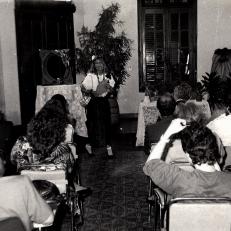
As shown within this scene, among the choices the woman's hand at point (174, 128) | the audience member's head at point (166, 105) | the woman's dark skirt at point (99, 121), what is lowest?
the woman's dark skirt at point (99, 121)

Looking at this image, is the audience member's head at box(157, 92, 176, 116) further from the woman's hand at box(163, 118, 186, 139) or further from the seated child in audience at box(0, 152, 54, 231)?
the seated child in audience at box(0, 152, 54, 231)

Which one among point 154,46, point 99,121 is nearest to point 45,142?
point 99,121

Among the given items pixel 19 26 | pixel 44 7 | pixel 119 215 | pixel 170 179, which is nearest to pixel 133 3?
pixel 44 7

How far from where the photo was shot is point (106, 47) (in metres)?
9.42

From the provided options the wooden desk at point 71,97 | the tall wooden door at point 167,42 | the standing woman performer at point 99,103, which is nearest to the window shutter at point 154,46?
the tall wooden door at point 167,42

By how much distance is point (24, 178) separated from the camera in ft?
7.80

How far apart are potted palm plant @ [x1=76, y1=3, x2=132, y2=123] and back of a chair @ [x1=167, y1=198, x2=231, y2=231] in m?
6.91

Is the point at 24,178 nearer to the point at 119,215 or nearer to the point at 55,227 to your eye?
the point at 55,227

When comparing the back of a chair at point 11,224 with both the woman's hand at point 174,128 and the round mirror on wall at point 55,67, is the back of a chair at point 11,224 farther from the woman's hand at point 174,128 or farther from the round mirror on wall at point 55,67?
the round mirror on wall at point 55,67

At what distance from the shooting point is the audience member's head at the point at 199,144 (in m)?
2.64

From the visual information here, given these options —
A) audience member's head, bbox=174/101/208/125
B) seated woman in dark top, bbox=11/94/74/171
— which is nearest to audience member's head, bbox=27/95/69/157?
seated woman in dark top, bbox=11/94/74/171

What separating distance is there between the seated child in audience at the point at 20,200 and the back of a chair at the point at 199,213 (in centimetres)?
77

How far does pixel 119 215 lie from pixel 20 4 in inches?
212

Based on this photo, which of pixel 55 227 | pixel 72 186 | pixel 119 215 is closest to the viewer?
pixel 72 186
